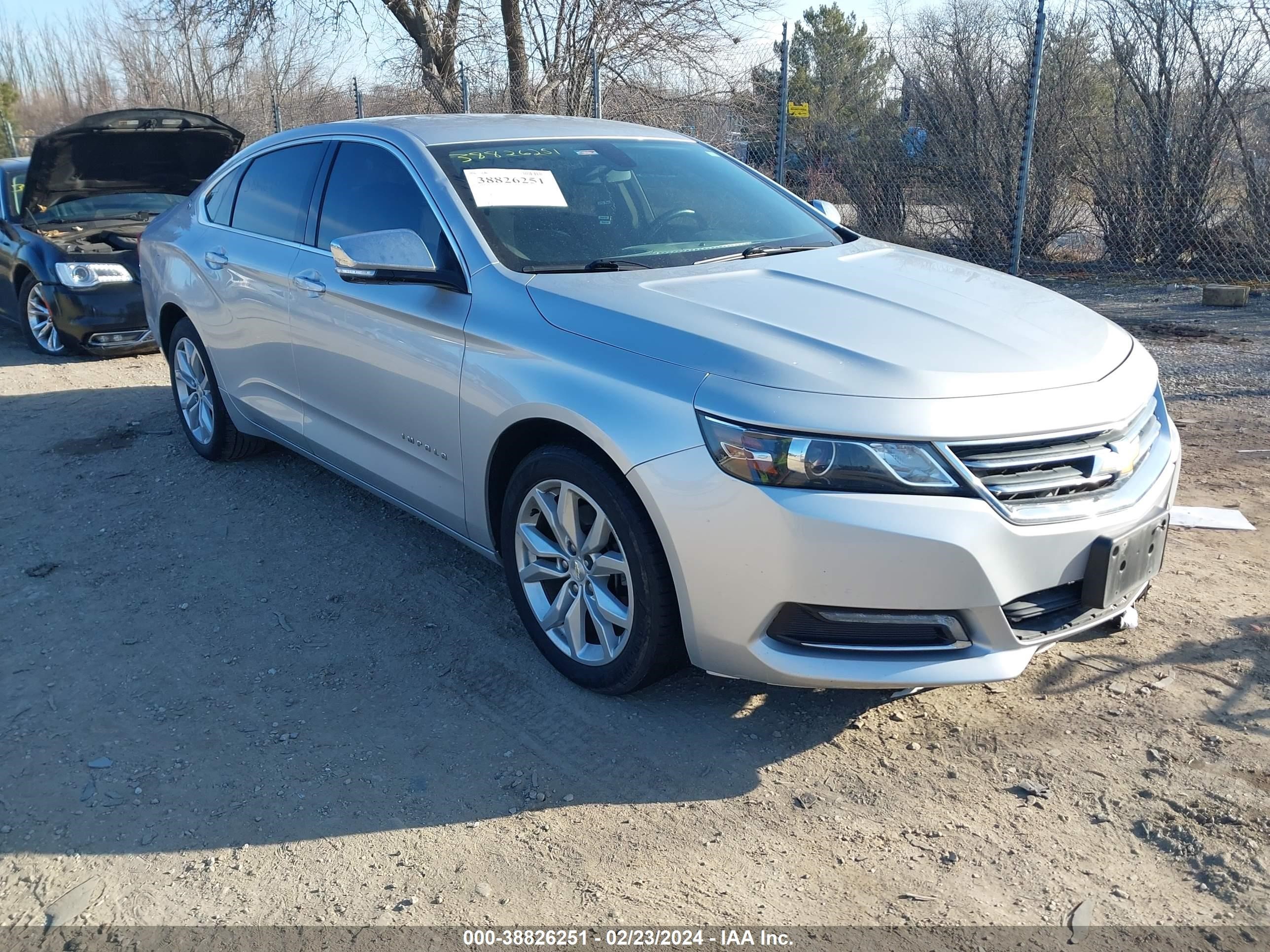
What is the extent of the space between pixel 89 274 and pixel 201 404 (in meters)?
3.22

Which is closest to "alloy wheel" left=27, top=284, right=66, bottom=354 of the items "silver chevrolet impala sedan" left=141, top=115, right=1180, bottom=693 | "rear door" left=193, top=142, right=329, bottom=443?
"rear door" left=193, top=142, right=329, bottom=443

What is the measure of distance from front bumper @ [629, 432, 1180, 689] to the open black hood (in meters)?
6.91

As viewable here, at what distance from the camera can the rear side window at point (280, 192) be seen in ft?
14.9


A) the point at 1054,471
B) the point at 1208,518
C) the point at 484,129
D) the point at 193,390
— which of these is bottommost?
the point at 1208,518

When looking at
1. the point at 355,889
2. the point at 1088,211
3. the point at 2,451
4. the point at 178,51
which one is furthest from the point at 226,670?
the point at 178,51

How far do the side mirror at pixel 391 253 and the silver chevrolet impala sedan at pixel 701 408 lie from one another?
1 cm

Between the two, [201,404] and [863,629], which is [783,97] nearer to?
[201,404]

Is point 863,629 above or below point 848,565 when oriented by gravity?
below

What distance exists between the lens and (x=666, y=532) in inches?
113

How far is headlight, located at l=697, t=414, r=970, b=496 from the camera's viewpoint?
2.66 m

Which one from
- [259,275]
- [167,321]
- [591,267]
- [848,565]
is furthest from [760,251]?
[167,321]

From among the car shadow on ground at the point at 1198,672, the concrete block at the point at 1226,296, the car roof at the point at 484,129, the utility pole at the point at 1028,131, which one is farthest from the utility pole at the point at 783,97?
the car shadow on ground at the point at 1198,672

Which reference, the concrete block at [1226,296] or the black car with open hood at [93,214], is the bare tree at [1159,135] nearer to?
the concrete block at [1226,296]

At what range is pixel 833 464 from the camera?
2686mm
